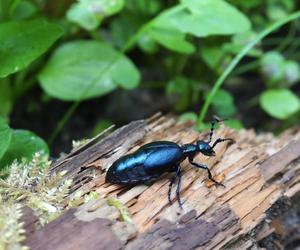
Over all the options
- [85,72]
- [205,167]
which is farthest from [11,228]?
[85,72]

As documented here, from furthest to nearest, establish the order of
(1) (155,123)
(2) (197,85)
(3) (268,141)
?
(2) (197,85), (3) (268,141), (1) (155,123)

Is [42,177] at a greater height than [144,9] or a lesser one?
lesser

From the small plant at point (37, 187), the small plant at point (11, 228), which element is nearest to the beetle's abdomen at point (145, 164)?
the small plant at point (37, 187)

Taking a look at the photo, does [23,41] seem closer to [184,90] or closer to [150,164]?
[150,164]

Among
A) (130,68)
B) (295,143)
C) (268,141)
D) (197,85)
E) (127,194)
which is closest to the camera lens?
(127,194)

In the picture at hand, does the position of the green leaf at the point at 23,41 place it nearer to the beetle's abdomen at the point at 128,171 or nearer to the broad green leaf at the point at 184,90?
the beetle's abdomen at the point at 128,171

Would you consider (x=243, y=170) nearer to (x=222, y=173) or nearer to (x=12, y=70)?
(x=222, y=173)

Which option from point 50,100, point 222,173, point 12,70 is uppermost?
point 12,70

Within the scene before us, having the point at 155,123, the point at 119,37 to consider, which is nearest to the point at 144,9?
the point at 119,37
